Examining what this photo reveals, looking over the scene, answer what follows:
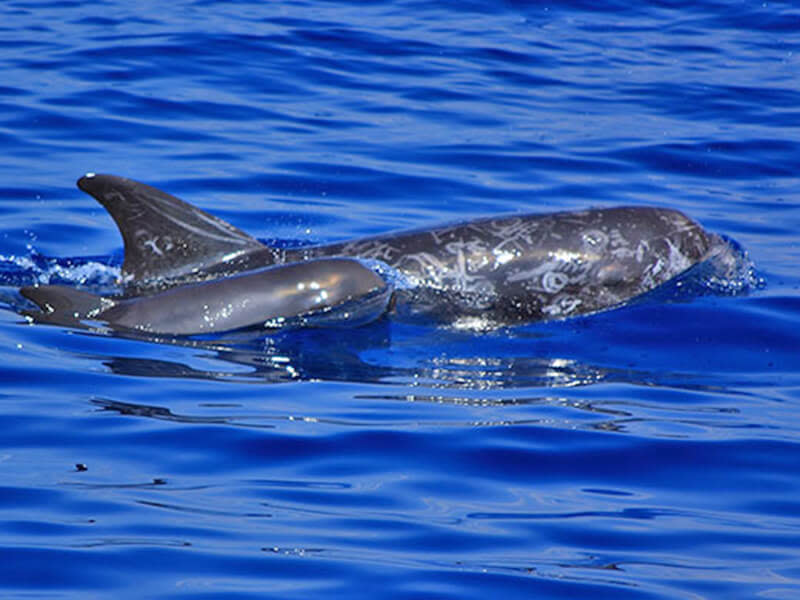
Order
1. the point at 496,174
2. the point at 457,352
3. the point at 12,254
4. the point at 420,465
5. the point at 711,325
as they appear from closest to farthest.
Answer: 1. the point at 420,465
2. the point at 457,352
3. the point at 711,325
4. the point at 12,254
5. the point at 496,174

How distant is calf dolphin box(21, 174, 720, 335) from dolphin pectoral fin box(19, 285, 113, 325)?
11 millimetres

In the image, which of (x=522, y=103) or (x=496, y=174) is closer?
(x=496, y=174)

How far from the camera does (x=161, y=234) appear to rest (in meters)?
9.30

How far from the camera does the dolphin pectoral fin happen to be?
8406 millimetres

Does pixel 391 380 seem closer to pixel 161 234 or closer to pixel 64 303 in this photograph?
pixel 64 303

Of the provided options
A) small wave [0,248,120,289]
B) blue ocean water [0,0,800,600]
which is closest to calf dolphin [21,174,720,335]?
blue ocean water [0,0,800,600]

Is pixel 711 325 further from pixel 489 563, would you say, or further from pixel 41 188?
pixel 41 188

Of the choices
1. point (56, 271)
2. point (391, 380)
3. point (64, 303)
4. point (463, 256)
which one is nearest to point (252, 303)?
point (391, 380)

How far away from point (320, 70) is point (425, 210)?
597 cm

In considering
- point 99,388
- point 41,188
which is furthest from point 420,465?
point 41,188

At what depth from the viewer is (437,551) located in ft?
16.7

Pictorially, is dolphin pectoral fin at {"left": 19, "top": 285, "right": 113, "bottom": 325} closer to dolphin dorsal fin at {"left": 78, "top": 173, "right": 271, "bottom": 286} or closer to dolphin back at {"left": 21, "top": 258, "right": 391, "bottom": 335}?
dolphin back at {"left": 21, "top": 258, "right": 391, "bottom": 335}

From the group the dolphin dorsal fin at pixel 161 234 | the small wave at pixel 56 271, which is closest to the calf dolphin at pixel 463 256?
the dolphin dorsal fin at pixel 161 234

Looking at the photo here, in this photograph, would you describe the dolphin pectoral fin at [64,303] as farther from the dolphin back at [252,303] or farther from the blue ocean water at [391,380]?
the blue ocean water at [391,380]
